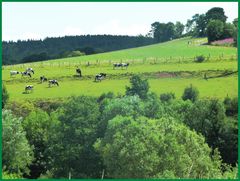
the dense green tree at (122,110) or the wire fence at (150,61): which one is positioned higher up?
the wire fence at (150,61)

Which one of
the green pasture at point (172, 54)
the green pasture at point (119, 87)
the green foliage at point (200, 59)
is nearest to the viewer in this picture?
the green pasture at point (119, 87)

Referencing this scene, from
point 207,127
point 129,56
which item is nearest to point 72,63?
point 129,56

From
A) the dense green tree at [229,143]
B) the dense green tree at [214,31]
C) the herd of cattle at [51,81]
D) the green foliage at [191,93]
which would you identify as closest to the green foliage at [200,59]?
the herd of cattle at [51,81]

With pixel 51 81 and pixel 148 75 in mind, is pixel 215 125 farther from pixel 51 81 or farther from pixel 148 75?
pixel 51 81

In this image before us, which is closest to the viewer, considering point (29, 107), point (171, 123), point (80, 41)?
point (171, 123)

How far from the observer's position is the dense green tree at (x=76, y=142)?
3766 cm

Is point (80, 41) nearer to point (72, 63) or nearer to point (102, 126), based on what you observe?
point (72, 63)

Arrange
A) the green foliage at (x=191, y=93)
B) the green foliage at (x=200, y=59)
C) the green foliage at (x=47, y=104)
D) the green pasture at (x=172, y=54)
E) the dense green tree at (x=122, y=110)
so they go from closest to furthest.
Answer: the dense green tree at (x=122, y=110)
the green foliage at (x=47, y=104)
the green foliage at (x=191, y=93)
the green foliage at (x=200, y=59)
the green pasture at (x=172, y=54)

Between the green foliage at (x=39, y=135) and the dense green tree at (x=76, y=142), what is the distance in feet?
5.87

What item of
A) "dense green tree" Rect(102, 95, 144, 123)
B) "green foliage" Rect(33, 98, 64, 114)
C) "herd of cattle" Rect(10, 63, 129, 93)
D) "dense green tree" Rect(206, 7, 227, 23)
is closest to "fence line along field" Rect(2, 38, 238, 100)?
"herd of cattle" Rect(10, 63, 129, 93)

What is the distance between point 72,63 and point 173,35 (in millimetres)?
59913

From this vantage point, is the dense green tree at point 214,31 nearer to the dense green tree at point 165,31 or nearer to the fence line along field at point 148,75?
the fence line along field at point 148,75

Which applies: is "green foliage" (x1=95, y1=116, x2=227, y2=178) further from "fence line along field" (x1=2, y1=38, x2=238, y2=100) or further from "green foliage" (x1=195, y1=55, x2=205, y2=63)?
"green foliage" (x1=195, y1=55, x2=205, y2=63)

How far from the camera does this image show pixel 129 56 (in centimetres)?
8688
